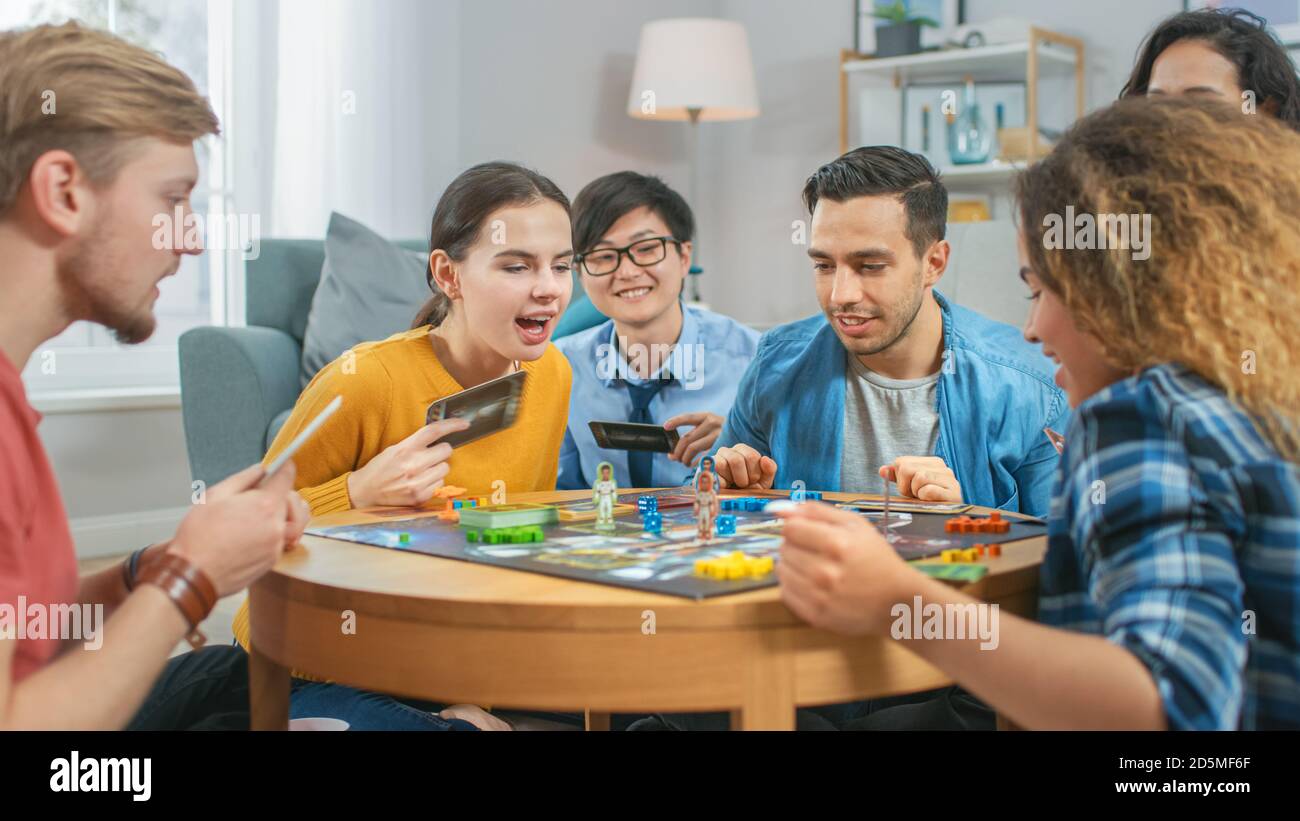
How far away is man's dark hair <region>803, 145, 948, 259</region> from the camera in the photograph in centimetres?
212

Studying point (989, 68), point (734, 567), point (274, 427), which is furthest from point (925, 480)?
point (989, 68)

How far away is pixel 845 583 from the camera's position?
1026 mm

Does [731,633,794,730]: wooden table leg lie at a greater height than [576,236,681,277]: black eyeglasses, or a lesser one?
lesser

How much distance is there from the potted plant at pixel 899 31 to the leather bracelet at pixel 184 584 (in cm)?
443

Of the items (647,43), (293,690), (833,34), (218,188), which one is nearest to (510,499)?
(293,690)

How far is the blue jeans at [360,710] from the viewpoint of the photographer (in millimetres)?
1572

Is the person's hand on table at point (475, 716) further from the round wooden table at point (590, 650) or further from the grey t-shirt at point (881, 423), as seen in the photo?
the grey t-shirt at point (881, 423)

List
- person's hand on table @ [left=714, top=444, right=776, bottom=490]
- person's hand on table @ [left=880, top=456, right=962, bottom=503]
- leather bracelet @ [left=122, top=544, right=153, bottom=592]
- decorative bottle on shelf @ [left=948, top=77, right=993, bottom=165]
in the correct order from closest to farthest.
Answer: leather bracelet @ [left=122, top=544, right=153, bottom=592]
person's hand on table @ [left=880, top=456, right=962, bottom=503]
person's hand on table @ [left=714, top=444, right=776, bottom=490]
decorative bottle on shelf @ [left=948, top=77, right=993, bottom=165]

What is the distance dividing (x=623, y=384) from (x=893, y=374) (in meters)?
0.85

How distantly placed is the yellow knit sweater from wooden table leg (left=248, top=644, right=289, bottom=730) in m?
0.50

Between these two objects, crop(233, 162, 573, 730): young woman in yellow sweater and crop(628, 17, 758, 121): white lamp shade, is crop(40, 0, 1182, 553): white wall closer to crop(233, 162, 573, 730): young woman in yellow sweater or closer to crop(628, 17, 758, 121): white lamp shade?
crop(628, 17, 758, 121): white lamp shade

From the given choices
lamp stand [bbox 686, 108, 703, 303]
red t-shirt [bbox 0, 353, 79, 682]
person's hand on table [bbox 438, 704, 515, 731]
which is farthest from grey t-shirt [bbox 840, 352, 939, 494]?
lamp stand [bbox 686, 108, 703, 303]

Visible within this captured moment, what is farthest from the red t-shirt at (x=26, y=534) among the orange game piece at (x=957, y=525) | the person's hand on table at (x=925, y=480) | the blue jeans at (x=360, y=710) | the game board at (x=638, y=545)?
the person's hand on table at (x=925, y=480)

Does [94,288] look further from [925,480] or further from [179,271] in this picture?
[179,271]
